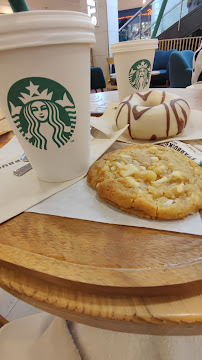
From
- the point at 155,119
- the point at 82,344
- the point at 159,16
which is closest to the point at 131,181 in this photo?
the point at 155,119

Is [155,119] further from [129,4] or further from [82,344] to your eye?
[129,4]

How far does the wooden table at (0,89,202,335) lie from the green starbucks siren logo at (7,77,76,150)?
0.60 ft

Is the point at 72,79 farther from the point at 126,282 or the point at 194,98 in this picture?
the point at 194,98

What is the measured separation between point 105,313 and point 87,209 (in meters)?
0.19

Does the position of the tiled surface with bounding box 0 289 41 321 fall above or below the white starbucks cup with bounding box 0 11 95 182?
below

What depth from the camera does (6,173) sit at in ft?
1.91

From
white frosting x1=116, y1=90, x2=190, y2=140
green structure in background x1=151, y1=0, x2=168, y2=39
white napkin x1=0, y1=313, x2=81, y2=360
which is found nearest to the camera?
white napkin x1=0, y1=313, x2=81, y2=360

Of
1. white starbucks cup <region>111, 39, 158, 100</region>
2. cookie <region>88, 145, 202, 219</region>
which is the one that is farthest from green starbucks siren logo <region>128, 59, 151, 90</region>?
cookie <region>88, 145, 202, 219</region>

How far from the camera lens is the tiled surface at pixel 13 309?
39.5 inches

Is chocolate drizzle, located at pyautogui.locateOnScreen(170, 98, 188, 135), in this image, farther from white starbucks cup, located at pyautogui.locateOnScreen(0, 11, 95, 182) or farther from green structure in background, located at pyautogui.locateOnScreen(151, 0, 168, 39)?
green structure in background, located at pyautogui.locateOnScreen(151, 0, 168, 39)

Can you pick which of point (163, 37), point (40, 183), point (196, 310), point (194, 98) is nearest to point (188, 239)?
point (196, 310)

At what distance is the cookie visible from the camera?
1.34ft

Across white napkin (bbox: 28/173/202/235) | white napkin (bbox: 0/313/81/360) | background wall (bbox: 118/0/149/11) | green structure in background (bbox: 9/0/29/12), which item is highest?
background wall (bbox: 118/0/149/11)

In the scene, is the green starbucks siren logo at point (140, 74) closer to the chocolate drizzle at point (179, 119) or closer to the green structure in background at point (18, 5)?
the chocolate drizzle at point (179, 119)
